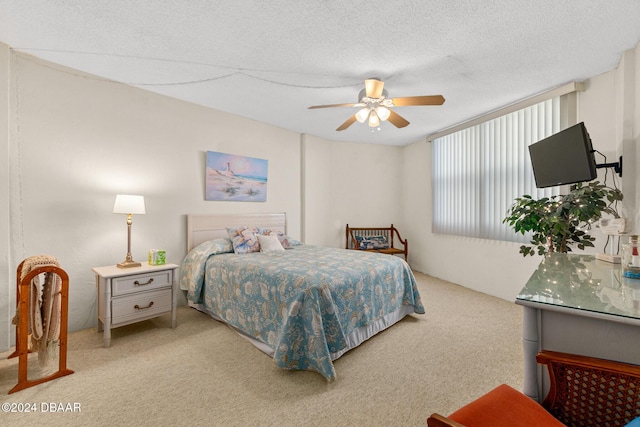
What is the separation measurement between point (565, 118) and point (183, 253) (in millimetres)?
4827

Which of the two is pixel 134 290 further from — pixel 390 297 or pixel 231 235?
pixel 390 297

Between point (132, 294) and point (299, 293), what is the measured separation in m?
1.69

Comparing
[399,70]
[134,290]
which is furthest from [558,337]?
[134,290]

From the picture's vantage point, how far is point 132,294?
2689 millimetres

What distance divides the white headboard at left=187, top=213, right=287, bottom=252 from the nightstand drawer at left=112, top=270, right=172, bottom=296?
2.65 feet

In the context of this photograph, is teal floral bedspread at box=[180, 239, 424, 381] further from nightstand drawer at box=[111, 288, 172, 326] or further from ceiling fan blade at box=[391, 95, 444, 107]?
ceiling fan blade at box=[391, 95, 444, 107]

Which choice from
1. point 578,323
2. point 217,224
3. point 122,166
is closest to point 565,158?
point 578,323

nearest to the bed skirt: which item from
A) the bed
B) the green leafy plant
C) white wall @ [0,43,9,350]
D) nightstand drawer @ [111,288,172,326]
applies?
the bed

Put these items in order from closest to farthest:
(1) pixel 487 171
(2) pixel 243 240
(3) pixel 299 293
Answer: (3) pixel 299 293, (2) pixel 243 240, (1) pixel 487 171

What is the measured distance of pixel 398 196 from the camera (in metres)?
6.07

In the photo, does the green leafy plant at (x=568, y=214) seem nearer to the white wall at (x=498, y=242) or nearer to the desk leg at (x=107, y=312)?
the white wall at (x=498, y=242)

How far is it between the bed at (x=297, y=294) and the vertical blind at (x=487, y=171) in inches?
76.5

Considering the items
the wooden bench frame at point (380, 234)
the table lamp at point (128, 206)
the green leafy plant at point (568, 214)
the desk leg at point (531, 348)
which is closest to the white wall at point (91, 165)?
the table lamp at point (128, 206)

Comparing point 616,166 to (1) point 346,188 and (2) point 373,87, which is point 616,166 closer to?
(2) point 373,87
